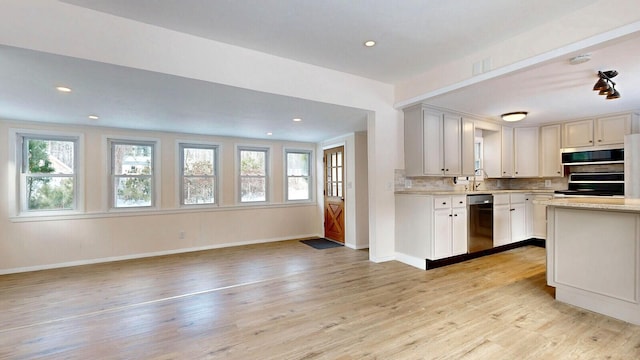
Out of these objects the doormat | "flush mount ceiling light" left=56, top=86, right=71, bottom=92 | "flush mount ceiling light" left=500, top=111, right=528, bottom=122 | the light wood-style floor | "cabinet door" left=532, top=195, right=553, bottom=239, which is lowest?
the doormat

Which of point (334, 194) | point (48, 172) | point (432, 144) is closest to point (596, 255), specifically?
point (432, 144)

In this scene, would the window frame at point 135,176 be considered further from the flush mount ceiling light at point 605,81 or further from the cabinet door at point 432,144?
the flush mount ceiling light at point 605,81

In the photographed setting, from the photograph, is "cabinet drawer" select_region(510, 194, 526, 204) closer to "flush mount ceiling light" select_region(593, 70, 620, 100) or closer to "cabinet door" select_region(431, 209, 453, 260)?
"cabinet door" select_region(431, 209, 453, 260)

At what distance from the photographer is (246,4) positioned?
2.22 metres

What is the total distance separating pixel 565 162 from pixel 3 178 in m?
9.14

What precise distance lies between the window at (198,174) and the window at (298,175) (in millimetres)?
1560

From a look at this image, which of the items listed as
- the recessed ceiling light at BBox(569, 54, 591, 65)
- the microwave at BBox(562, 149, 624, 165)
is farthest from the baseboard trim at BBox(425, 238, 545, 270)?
the recessed ceiling light at BBox(569, 54, 591, 65)

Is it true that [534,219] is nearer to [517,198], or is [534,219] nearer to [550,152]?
[517,198]

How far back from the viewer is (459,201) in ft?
13.2

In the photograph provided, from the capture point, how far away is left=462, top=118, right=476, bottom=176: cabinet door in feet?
14.7

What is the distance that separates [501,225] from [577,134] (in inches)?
89.9

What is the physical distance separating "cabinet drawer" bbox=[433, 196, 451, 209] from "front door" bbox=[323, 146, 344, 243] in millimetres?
2191

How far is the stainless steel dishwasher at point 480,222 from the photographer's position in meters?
4.16

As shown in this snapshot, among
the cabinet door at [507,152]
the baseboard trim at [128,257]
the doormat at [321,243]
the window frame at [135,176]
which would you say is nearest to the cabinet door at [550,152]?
the cabinet door at [507,152]
